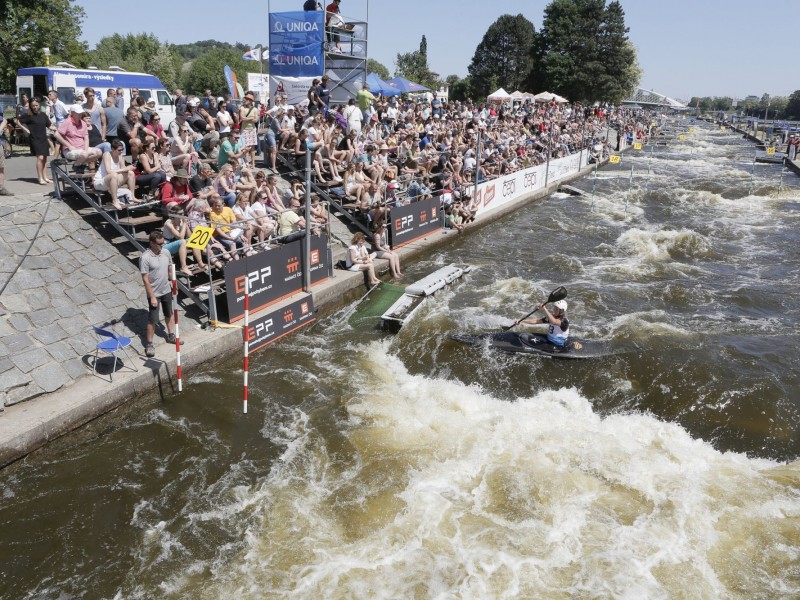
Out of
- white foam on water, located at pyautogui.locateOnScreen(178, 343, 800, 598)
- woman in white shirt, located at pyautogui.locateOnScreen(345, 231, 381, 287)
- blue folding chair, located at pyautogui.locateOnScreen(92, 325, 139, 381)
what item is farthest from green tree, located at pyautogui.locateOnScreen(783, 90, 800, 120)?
blue folding chair, located at pyautogui.locateOnScreen(92, 325, 139, 381)

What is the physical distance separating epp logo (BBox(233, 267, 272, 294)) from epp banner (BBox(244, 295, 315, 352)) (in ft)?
2.08

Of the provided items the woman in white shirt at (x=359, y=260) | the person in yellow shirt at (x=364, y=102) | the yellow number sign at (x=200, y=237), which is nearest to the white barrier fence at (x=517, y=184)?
the person in yellow shirt at (x=364, y=102)

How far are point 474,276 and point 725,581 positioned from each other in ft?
35.7

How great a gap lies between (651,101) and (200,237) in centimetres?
13072

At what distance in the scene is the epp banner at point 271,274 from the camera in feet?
35.9

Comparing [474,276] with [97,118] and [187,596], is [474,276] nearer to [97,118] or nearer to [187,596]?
[97,118]

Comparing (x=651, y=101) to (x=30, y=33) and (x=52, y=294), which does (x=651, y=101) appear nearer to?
(x=30, y=33)

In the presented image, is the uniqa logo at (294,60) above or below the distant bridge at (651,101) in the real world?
below

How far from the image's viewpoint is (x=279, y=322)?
11852 millimetres

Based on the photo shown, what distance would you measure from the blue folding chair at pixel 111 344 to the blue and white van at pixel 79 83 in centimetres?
1538

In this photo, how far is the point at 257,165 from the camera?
1908 cm

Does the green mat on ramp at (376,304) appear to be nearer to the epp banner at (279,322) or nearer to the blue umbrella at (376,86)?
the epp banner at (279,322)

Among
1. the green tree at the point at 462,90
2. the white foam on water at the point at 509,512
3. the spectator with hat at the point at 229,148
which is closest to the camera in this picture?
the white foam on water at the point at 509,512

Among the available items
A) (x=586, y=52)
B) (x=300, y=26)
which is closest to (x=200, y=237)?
(x=300, y=26)
